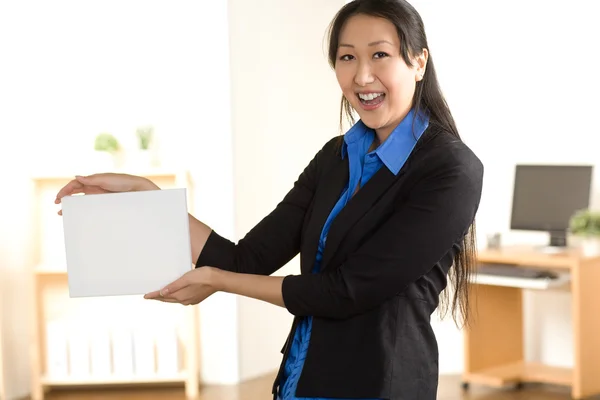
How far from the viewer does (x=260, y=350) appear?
539 centimetres

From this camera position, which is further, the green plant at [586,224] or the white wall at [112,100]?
the white wall at [112,100]

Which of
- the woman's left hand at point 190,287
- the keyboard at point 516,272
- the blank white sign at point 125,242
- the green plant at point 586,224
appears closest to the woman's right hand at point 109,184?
the blank white sign at point 125,242

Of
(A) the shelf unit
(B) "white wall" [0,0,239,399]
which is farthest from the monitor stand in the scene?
(A) the shelf unit

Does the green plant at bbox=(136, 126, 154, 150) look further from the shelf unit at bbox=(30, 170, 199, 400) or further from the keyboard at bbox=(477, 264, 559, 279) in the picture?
the keyboard at bbox=(477, 264, 559, 279)

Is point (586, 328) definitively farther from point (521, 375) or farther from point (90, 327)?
point (90, 327)

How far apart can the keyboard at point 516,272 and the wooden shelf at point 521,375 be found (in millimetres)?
585

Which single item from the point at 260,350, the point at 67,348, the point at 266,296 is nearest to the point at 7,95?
the point at 67,348

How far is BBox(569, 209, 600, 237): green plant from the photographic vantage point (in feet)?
15.1

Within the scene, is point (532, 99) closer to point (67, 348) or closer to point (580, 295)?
point (580, 295)

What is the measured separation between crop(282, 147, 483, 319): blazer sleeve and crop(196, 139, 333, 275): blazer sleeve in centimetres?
25

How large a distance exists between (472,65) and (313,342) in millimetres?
3845

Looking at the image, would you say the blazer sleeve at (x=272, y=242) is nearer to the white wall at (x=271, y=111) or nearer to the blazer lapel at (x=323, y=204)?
the blazer lapel at (x=323, y=204)

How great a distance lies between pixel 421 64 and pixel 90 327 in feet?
12.7

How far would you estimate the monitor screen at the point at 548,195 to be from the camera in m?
4.85
